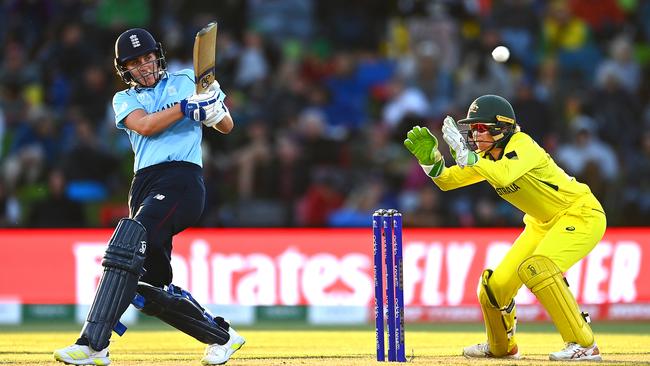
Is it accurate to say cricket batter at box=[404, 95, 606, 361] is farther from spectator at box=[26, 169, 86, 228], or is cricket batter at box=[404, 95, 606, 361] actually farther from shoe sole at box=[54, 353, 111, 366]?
spectator at box=[26, 169, 86, 228]

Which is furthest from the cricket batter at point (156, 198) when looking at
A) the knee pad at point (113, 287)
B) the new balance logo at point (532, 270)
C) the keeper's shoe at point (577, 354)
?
the keeper's shoe at point (577, 354)

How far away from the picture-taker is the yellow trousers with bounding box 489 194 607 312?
7.63 m

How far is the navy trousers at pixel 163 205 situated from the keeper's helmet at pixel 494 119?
1.77 meters

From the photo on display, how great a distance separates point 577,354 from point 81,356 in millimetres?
2965

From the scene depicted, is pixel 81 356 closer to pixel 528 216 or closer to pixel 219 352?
pixel 219 352

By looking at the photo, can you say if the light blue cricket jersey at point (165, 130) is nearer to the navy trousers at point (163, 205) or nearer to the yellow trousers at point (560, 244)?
the navy trousers at point (163, 205)

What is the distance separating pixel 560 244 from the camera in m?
7.64

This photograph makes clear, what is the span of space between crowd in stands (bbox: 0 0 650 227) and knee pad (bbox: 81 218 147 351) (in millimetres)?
6434

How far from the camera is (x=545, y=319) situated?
Answer: 40.0 feet


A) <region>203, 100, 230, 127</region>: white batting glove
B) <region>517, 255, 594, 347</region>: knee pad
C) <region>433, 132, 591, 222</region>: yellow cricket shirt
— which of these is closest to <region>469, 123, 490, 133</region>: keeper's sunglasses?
<region>433, 132, 591, 222</region>: yellow cricket shirt

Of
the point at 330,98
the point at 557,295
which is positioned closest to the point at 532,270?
the point at 557,295

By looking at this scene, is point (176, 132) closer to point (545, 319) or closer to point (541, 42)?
point (545, 319)

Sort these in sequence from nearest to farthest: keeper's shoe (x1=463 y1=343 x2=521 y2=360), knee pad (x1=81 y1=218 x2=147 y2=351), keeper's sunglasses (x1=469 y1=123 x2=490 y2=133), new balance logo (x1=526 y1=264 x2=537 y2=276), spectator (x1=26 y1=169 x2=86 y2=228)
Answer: knee pad (x1=81 y1=218 x2=147 y2=351) < new balance logo (x1=526 y1=264 x2=537 y2=276) < keeper's sunglasses (x1=469 y1=123 x2=490 y2=133) < keeper's shoe (x1=463 y1=343 x2=521 y2=360) < spectator (x1=26 y1=169 x2=86 y2=228)

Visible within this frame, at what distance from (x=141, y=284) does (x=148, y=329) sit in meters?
4.35
